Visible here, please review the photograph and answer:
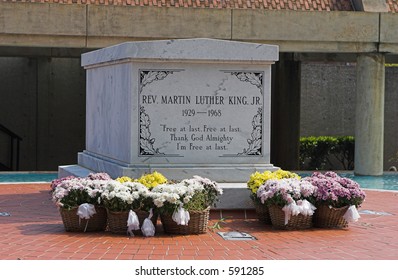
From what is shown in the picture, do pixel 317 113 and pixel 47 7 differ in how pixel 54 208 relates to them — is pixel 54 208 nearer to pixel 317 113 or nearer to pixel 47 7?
pixel 47 7

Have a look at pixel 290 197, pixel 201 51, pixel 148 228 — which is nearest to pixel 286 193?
pixel 290 197

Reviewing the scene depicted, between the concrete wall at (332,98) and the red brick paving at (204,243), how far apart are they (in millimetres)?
16222

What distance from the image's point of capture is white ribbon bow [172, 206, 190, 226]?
8.88 metres

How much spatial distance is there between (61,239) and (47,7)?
10144 millimetres

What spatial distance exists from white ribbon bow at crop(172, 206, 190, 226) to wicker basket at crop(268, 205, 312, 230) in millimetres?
1263

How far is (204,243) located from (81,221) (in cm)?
157

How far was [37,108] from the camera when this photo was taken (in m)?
26.1

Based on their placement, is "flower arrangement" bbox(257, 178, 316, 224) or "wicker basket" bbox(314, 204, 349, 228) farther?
"wicker basket" bbox(314, 204, 349, 228)

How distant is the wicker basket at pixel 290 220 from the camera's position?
9586mm

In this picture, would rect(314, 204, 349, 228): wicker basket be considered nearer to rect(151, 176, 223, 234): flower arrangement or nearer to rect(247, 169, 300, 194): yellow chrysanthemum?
rect(247, 169, 300, 194): yellow chrysanthemum

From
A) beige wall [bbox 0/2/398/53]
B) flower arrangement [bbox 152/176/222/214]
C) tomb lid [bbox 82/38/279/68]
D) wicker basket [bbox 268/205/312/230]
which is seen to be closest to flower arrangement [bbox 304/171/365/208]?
wicker basket [bbox 268/205/312/230]

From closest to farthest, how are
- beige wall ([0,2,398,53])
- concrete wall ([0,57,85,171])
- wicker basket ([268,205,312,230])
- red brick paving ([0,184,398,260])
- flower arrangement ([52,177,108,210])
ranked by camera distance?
red brick paving ([0,184,398,260]) → flower arrangement ([52,177,108,210]) → wicker basket ([268,205,312,230]) → beige wall ([0,2,398,53]) → concrete wall ([0,57,85,171])

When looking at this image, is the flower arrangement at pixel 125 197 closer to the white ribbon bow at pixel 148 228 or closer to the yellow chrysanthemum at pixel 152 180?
the white ribbon bow at pixel 148 228

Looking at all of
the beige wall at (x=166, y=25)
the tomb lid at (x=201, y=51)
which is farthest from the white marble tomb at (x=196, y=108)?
the beige wall at (x=166, y=25)
